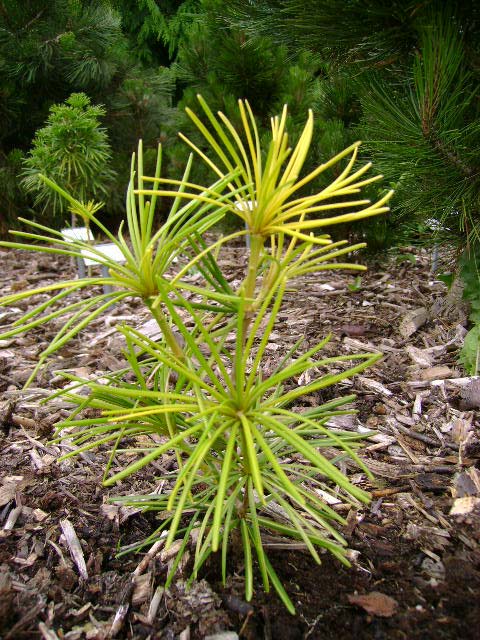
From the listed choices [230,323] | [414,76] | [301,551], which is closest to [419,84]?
[414,76]

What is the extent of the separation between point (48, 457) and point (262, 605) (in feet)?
2.90

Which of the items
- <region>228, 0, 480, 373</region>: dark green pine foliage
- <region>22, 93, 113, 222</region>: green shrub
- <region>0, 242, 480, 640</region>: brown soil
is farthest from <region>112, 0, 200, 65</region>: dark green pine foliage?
<region>0, 242, 480, 640</region>: brown soil

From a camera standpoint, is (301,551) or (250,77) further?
(250,77)

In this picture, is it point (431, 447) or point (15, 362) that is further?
point (15, 362)

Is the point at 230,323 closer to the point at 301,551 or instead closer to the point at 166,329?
the point at 166,329

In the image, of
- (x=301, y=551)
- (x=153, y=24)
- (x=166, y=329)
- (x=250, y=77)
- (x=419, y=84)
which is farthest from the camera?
(x=153, y=24)

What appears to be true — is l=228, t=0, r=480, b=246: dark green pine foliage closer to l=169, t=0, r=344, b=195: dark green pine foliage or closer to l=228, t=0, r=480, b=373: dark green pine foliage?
l=228, t=0, r=480, b=373: dark green pine foliage

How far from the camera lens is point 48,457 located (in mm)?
1618

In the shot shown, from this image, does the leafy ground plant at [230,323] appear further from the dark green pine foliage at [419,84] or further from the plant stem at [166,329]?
the dark green pine foliage at [419,84]

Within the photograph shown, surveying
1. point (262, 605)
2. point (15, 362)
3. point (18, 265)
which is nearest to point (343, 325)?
point (15, 362)

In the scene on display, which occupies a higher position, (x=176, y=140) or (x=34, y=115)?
(x=34, y=115)

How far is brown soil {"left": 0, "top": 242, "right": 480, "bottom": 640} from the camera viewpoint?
969 mm

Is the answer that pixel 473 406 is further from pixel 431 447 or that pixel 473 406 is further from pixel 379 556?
pixel 379 556

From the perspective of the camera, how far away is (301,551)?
3.67 ft
